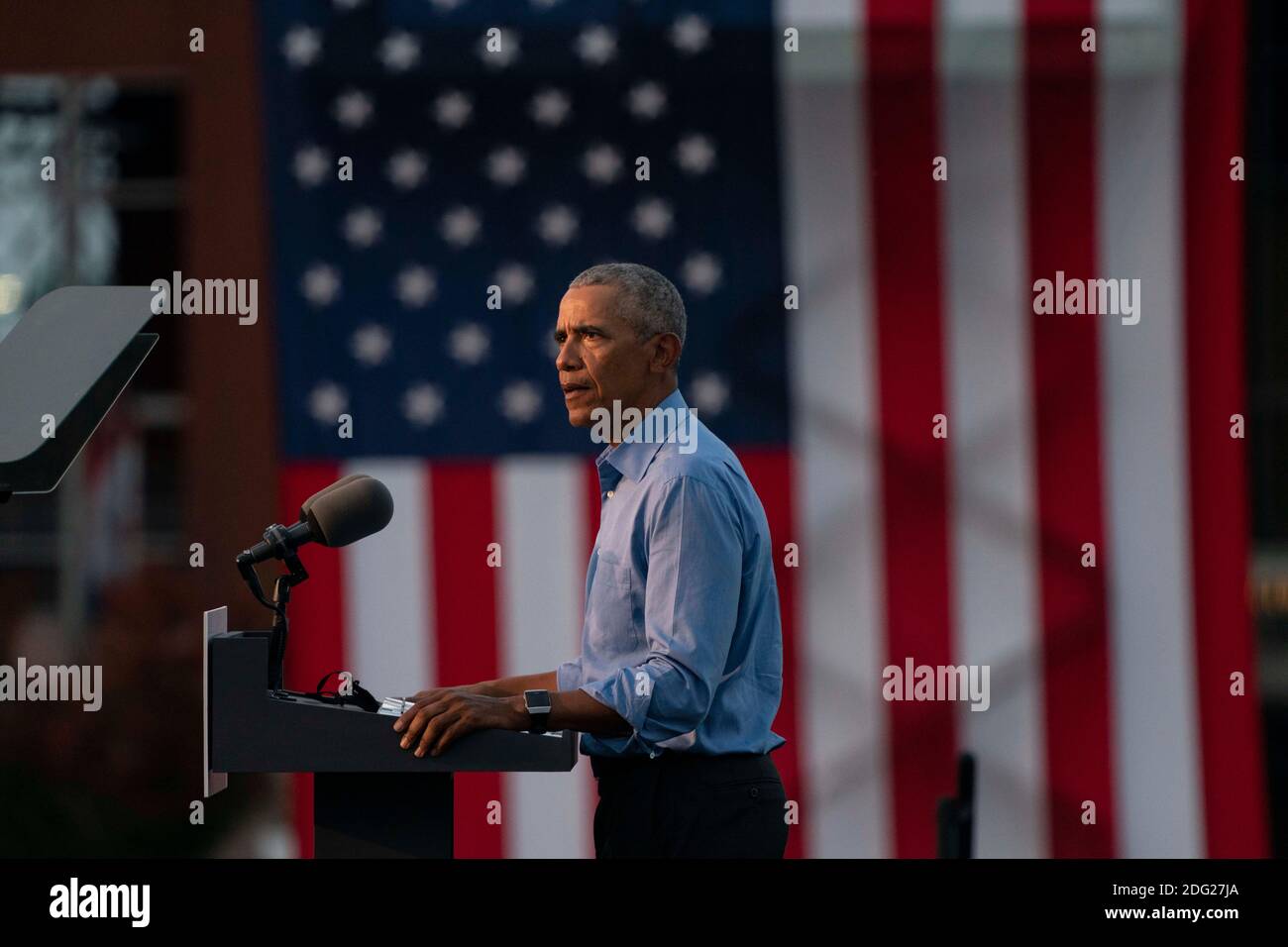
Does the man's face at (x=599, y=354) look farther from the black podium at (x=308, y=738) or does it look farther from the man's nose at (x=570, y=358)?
the black podium at (x=308, y=738)

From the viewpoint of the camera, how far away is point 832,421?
3.35m

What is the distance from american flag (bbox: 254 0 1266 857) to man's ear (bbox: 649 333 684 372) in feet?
4.36

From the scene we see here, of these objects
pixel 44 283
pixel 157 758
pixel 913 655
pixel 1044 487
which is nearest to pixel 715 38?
pixel 1044 487

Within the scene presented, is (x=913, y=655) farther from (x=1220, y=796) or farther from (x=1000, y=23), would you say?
(x=1000, y=23)

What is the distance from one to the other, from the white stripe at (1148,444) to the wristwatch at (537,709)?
6.58 feet

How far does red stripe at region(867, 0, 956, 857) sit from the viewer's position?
3326 mm

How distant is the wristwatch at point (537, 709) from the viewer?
172cm

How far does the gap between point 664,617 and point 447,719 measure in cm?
32

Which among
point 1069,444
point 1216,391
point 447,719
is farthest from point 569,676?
point 1216,391

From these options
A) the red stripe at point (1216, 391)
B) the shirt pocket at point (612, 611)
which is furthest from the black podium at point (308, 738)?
the red stripe at point (1216, 391)

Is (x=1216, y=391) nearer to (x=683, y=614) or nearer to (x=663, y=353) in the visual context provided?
(x=663, y=353)

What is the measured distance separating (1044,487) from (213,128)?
2390 mm

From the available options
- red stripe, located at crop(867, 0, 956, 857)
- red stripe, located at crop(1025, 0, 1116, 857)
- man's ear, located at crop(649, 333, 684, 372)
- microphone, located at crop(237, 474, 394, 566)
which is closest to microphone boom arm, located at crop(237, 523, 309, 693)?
microphone, located at crop(237, 474, 394, 566)

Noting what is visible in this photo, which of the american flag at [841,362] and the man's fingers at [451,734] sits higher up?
the american flag at [841,362]
